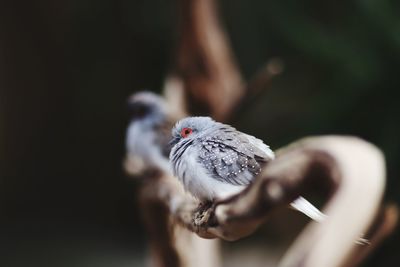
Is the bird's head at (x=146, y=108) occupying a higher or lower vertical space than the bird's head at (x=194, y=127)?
higher

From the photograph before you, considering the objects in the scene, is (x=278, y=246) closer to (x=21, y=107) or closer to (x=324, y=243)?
(x=21, y=107)

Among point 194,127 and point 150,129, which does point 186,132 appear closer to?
point 194,127

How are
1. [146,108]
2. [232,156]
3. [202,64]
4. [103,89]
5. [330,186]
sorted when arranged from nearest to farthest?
1. [330,186]
2. [232,156]
3. [146,108]
4. [202,64]
5. [103,89]

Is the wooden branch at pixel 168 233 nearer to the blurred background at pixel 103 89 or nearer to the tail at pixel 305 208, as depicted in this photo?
the tail at pixel 305 208

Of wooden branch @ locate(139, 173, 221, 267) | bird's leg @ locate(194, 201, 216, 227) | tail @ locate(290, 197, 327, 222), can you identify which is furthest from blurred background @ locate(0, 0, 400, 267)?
tail @ locate(290, 197, 327, 222)

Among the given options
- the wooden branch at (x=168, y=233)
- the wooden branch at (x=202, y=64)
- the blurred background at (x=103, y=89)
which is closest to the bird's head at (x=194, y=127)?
the wooden branch at (x=168, y=233)

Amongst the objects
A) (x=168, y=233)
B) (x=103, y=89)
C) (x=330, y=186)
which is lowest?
(x=330, y=186)

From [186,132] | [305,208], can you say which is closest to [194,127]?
[186,132]

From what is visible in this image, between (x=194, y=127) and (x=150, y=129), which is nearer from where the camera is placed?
(x=194, y=127)
